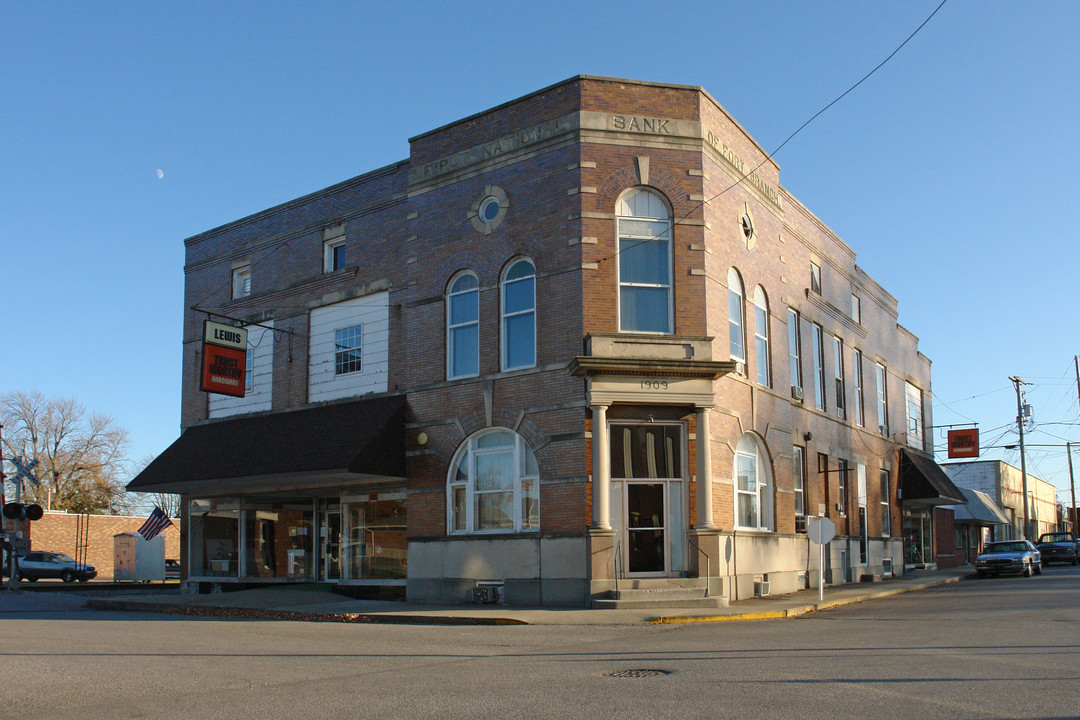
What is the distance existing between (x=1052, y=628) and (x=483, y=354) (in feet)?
40.0

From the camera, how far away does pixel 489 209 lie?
73.2ft

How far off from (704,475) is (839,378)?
42.1 ft

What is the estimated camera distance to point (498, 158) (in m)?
22.1

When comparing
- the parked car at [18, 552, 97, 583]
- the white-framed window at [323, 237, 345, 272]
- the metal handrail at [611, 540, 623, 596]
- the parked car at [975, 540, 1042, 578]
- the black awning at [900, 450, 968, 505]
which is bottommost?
the parked car at [18, 552, 97, 583]

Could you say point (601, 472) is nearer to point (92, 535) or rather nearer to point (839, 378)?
point (839, 378)

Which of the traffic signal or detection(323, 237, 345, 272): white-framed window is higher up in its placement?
detection(323, 237, 345, 272): white-framed window

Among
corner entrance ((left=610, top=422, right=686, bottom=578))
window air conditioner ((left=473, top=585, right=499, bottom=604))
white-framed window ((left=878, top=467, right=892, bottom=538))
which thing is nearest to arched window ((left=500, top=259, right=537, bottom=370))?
corner entrance ((left=610, top=422, right=686, bottom=578))

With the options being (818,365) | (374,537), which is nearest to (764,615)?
(374,537)

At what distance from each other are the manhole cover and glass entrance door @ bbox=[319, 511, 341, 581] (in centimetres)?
1637

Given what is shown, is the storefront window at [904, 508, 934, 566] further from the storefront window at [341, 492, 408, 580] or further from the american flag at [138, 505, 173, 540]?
the american flag at [138, 505, 173, 540]

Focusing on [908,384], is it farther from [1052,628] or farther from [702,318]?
[1052,628]

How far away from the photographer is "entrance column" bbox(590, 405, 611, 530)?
64.0ft

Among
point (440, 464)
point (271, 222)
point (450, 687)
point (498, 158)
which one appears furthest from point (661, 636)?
point (271, 222)

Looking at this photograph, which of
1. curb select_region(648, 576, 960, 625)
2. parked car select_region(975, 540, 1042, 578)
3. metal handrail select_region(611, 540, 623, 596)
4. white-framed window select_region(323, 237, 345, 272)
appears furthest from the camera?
parked car select_region(975, 540, 1042, 578)
